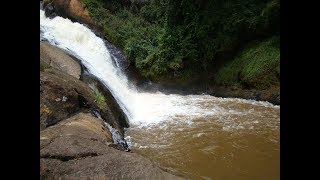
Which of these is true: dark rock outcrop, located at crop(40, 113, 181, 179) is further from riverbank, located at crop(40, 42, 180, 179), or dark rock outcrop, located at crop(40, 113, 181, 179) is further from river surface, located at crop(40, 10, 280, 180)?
river surface, located at crop(40, 10, 280, 180)

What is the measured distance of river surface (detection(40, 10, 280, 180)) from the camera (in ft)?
22.9

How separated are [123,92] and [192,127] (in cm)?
381

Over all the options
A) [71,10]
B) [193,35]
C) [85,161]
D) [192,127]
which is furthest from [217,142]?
[71,10]

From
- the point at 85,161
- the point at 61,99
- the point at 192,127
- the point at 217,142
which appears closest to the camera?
the point at 85,161

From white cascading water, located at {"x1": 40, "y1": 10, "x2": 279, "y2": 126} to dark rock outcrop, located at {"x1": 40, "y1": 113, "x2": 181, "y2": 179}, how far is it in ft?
14.9

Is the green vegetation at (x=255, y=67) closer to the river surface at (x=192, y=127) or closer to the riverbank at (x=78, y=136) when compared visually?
the river surface at (x=192, y=127)

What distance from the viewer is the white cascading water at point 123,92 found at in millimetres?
10445

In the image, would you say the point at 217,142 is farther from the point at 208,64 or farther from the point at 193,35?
the point at 193,35

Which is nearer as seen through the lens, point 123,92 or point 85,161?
point 85,161

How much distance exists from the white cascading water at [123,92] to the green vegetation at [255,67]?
86 centimetres

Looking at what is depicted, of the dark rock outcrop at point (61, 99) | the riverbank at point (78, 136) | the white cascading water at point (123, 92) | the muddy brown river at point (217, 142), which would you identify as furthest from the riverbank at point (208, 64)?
the dark rock outcrop at point (61, 99)

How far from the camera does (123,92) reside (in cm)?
1214

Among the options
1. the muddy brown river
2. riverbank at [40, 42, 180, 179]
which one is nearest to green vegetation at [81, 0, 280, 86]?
the muddy brown river
